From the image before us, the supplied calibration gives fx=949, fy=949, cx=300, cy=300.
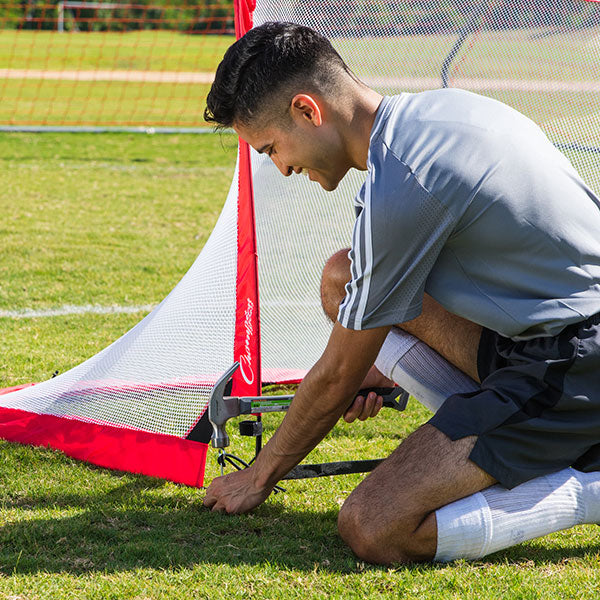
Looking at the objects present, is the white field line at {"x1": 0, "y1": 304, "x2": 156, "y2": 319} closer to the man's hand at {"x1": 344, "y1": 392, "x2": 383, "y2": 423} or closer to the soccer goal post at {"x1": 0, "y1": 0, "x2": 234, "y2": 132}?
the man's hand at {"x1": 344, "y1": 392, "x2": 383, "y2": 423}

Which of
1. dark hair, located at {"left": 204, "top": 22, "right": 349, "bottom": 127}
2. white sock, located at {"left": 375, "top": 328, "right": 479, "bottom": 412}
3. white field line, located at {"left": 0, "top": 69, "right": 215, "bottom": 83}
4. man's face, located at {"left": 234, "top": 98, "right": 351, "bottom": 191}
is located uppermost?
dark hair, located at {"left": 204, "top": 22, "right": 349, "bottom": 127}

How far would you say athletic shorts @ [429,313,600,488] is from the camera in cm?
251

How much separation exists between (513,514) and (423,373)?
570mm

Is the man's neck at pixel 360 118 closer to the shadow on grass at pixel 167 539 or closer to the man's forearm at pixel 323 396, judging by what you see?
the man's forearm at pixel 323 396

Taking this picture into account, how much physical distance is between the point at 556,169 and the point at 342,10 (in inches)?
41.5

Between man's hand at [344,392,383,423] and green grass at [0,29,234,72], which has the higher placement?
man's hand at [344,392,383,423]

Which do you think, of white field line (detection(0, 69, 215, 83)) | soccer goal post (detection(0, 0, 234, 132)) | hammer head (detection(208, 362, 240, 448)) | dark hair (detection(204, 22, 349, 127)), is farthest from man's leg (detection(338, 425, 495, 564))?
white field line (detection(0, 69, 215, 83))

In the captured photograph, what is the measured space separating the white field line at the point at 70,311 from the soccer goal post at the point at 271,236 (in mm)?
1433

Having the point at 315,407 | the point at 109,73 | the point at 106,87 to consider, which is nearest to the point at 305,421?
the point at 315,407

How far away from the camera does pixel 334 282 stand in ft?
10.2

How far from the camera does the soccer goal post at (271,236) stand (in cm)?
316

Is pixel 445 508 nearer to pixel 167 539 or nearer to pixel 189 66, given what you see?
pixel 167 539

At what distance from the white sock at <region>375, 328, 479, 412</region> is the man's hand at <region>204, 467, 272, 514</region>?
55 centimetres

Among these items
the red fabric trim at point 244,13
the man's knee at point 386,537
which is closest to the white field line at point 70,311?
the red fabric trim at point 244,13
